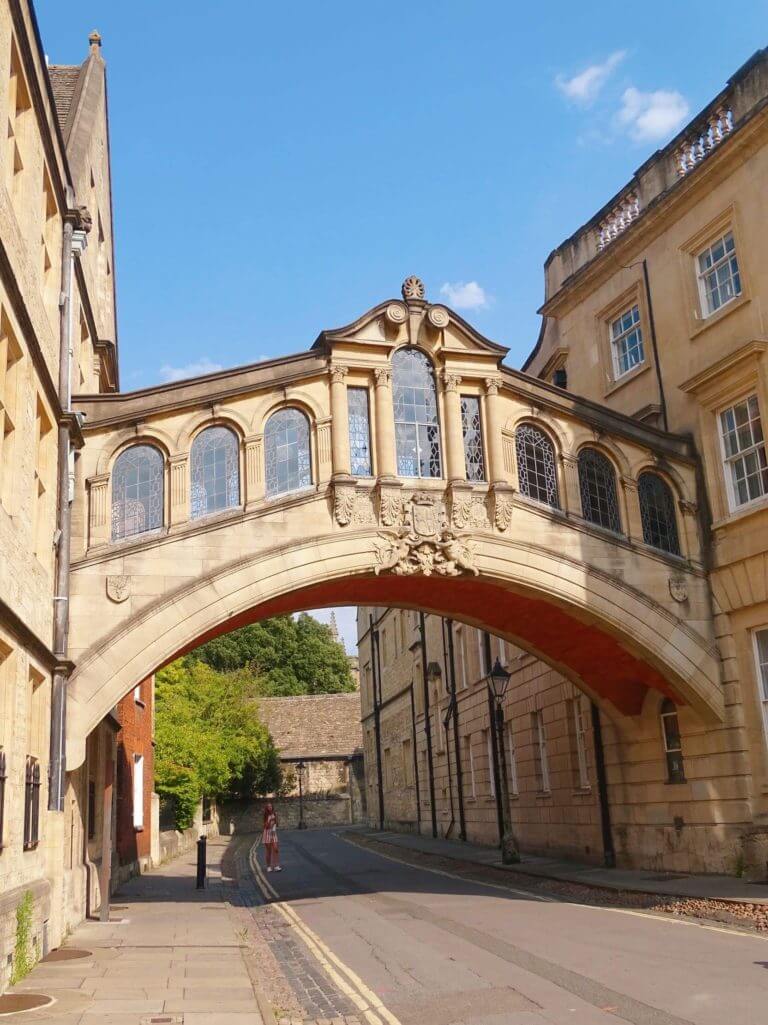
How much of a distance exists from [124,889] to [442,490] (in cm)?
1033

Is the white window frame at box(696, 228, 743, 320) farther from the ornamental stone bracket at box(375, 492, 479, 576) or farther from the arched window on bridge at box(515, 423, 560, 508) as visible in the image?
the ornamental stone bracket at box(375, 492, 479, 576)

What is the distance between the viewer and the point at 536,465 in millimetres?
18312

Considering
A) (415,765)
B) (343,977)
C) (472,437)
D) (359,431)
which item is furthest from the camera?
(415,765)

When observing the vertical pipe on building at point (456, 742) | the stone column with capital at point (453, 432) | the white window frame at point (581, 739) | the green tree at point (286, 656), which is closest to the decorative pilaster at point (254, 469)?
the stone column with capital at point (453, 432)

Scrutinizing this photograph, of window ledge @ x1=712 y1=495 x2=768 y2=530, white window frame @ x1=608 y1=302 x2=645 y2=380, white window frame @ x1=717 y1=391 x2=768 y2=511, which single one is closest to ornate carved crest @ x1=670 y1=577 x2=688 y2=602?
window ledge @ x1=712 y1=495 x2=768 y2=530

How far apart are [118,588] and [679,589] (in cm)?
951

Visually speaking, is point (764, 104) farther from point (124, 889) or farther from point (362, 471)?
point (124, 889)

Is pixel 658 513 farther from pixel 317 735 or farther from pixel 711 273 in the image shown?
pixel 317 735

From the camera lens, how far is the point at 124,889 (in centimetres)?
2052

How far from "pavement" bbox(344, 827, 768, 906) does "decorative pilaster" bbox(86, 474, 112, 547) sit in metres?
9.68

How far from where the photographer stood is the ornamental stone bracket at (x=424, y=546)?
1692 cm

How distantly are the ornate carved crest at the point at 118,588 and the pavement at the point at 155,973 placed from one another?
4.55 metres

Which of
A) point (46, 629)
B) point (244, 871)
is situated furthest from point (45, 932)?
point (244, 871)

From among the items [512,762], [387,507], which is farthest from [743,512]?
[512,762]
